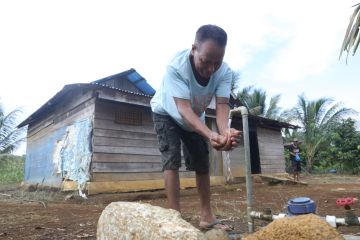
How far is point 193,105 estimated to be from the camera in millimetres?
2645

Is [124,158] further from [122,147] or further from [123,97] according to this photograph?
[123,97]

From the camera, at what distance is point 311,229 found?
162 cm

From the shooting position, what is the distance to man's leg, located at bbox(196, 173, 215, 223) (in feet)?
8.72

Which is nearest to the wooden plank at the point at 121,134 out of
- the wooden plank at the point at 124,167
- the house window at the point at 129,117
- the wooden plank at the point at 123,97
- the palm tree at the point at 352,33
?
the house window at the point at 129,117

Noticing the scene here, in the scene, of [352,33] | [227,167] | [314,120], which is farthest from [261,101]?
[352,33]

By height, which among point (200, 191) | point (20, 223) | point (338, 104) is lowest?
point (20, 223)

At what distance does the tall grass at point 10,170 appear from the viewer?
59.8ft

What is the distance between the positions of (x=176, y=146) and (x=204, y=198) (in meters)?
0.46

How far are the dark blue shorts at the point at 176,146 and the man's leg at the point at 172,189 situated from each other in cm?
5

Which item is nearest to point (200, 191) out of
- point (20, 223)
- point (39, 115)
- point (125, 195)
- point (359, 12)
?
point (20, 223)

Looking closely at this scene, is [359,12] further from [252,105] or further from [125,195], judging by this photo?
[252,105]

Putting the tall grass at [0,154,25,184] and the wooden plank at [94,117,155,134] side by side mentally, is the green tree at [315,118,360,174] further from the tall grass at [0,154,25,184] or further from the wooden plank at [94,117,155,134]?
the tall grass at [0,154,25,184]

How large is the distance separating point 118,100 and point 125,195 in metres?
2.15

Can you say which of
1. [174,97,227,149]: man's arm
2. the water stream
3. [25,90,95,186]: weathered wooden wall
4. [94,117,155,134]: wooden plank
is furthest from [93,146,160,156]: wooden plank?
[174,97,227,149]: man's arm
